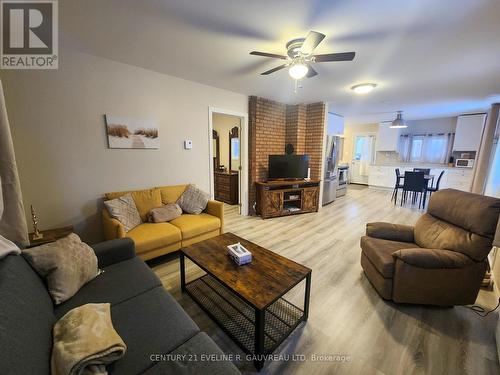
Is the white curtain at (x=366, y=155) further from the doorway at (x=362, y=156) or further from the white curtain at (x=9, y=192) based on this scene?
the white curtain at (x=9, y=192)

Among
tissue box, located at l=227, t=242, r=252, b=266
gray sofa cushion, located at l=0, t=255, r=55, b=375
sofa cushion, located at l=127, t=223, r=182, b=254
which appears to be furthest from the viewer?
sofa cushion, located at l=127, t=223, r=182, b=254

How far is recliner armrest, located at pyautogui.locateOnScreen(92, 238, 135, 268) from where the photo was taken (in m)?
1.70

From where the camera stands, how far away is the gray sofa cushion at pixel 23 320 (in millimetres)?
694

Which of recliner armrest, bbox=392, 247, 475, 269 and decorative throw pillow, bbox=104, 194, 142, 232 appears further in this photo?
decorative throw pillow, bbox=104, 194, 142, 232

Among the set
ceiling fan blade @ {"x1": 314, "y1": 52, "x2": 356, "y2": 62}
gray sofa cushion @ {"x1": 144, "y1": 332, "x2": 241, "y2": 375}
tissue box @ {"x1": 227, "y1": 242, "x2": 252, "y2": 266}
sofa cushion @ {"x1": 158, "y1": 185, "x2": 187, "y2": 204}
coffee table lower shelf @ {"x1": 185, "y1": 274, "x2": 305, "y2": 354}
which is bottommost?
coffee table lower shelf @ {"x1": 185, "y1": 274, "x2": 305, "y2": 354}

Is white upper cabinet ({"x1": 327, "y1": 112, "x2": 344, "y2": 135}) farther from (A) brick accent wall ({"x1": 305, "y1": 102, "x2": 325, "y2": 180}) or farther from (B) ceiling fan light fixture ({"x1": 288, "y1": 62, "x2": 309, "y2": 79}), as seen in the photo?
(B) ceiling fan light fixture ({"x1": 288, "y1": 62, "x2": 309, "y2": 79})

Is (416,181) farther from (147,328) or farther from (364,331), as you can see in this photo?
(147,328)

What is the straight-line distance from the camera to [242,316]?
1718 mm

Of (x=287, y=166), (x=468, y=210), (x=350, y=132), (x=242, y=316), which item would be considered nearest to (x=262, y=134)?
(x=287, y=166)

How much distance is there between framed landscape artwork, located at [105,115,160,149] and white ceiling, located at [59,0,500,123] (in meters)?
0.75

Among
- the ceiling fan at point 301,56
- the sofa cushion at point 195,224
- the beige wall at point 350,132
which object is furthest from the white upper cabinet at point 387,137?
the sofa cushion at point 195,224

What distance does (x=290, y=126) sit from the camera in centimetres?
495

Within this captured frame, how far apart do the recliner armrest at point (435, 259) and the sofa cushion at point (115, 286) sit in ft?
6.66

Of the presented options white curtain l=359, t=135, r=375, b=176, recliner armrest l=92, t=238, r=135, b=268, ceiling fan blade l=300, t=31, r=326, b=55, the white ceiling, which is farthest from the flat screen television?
white curtain l=359, t=135, r=375, b=176
